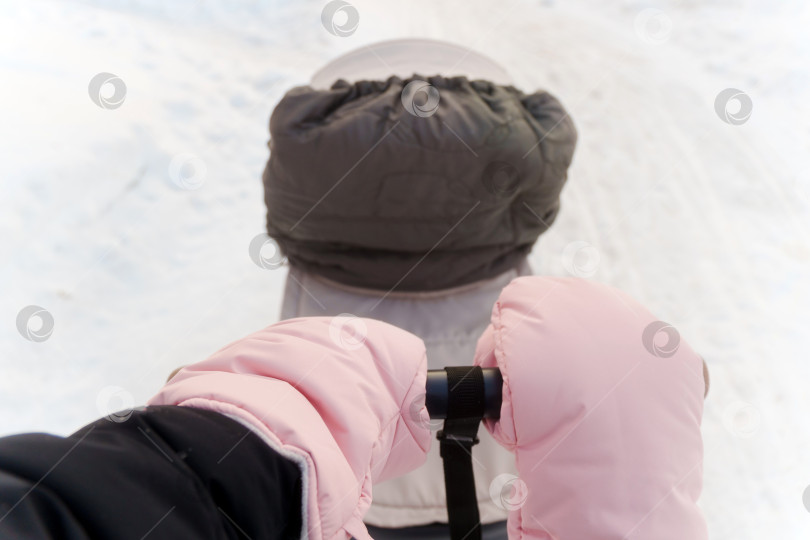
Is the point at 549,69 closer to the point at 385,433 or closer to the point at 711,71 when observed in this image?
the point at 711,71

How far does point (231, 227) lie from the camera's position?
115 cm

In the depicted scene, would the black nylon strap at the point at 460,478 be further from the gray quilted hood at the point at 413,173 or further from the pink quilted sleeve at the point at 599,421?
the gray quilted hood at the point at 413,173

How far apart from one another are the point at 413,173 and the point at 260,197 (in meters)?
0.65

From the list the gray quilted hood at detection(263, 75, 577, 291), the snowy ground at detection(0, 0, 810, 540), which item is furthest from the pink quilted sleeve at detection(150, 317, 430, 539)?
the snowy ground at detection(0, 0, 810, 540)

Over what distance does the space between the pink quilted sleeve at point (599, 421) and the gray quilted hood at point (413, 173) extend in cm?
23

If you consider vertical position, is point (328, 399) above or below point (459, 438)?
above

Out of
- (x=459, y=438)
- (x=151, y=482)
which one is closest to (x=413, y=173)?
(x=459, y=438)

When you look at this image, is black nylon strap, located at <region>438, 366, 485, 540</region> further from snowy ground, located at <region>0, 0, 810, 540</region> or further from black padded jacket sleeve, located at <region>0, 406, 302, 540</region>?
snowy ground, located at <region>0, 0, 810, 540</region>

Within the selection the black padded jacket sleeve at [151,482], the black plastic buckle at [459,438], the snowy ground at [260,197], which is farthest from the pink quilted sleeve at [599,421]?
the snowy ground at [260,197]

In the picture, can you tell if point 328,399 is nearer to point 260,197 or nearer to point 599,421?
point 599,421

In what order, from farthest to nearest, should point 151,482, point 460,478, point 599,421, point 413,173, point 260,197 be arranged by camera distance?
1. point 260,197
2. point 413,173
3. point 460,478
4. point 599,421
5. point 151,482

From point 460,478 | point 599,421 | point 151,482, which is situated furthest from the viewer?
point 460,478

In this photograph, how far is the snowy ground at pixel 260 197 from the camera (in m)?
0.95

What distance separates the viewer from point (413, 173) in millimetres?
627
